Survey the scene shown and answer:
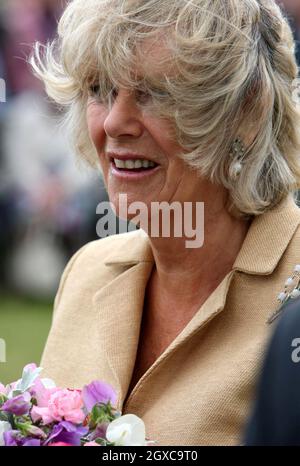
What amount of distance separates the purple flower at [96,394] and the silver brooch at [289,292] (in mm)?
510

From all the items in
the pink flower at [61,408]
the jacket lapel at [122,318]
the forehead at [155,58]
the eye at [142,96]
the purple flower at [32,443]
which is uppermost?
the forehead at [155,58]

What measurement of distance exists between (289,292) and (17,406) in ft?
2.49

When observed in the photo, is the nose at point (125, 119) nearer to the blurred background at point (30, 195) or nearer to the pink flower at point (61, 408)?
the pink flower at point (61, 408)

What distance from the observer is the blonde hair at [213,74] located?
8.74 feet

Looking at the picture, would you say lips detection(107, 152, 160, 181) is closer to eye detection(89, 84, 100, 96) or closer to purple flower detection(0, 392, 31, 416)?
eye detection(89, 84, 100, 96)

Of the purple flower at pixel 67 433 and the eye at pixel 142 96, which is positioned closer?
the purple flower at pixel 67 433

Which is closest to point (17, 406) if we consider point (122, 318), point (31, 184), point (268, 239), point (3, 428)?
point (3, 428)

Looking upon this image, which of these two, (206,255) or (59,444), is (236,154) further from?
(59,444)

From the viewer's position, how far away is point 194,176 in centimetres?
277

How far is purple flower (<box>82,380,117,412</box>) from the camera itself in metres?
2.29

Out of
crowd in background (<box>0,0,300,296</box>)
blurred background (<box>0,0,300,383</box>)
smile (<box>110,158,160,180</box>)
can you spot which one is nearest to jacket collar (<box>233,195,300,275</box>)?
smile (<box>110,158,160,180</box>)

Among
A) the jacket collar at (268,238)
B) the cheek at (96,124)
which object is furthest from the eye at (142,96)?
the jacket collar at (268,238)

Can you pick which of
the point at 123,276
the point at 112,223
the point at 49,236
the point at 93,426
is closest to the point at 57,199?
the point at 49,236
